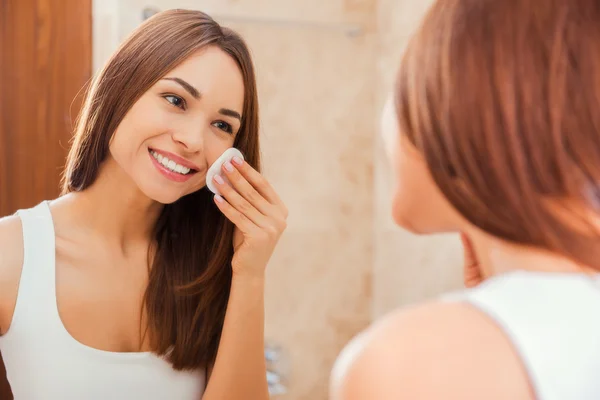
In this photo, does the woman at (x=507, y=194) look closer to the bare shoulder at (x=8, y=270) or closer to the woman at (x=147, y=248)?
the woman at (x=147, y=248)

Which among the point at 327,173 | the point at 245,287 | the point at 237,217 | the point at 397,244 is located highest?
the point at 237,217

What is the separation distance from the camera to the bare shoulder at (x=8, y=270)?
3.11 feet

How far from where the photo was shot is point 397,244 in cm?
199

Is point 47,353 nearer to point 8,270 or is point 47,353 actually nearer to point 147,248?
point 8,270

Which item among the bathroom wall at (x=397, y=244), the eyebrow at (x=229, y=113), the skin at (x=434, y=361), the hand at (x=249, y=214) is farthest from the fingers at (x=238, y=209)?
the bathroom wall at (x=397, y=244)

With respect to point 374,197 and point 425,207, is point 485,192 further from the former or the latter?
point 374,197

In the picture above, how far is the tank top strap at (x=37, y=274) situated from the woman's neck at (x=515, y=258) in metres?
0.72

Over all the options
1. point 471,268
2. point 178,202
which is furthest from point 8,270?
point 471,268

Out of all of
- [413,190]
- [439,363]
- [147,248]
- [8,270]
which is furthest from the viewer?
[147,248]

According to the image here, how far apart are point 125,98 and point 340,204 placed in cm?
116

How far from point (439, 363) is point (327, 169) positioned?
5.56 ft

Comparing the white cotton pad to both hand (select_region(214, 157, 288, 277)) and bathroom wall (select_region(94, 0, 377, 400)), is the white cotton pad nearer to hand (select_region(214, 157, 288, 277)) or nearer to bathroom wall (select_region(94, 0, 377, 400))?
hand (select_region(214, 157, 288, 277))

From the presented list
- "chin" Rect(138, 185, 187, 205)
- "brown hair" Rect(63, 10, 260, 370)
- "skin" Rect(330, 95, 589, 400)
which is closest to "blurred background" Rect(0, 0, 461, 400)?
"brown hair" Rect(63, 10, 260, 370)

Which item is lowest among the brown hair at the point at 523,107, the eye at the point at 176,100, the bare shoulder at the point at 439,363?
the eye at the point at 176,100
